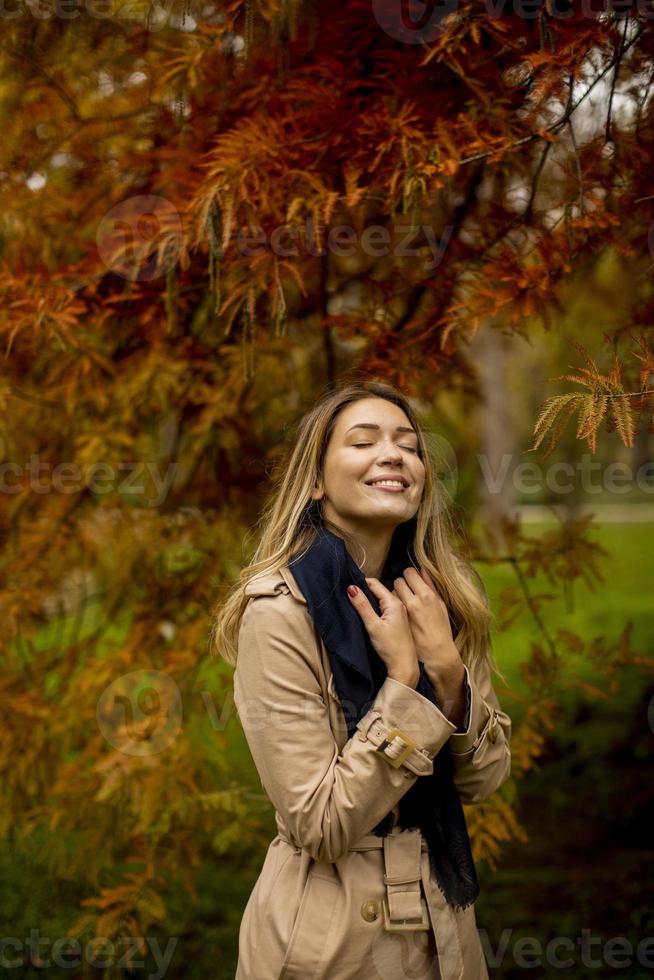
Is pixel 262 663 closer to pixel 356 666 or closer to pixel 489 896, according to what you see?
pixel 356 666

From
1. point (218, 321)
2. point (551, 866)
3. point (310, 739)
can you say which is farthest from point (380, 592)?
point (551, 866)

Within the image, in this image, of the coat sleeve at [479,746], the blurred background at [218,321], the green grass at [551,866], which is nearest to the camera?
the coat sleeve at [479,746]

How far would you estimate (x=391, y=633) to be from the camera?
1828 mm

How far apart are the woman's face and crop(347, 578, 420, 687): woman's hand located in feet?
0.50

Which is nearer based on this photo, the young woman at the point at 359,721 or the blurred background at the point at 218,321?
the young woman at the point at 359,721

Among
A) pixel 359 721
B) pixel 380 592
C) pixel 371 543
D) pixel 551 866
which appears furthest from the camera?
pixel 551 866

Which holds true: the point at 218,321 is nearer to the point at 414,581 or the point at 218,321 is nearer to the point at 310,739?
the point at 414,581

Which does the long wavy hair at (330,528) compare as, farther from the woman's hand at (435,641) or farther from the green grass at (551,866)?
the green grass at (551,866)

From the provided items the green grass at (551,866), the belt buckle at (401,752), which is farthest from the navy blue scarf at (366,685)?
the green grass at (551,866)

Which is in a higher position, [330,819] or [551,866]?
[330,819]

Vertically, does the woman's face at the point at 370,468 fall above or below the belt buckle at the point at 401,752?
above

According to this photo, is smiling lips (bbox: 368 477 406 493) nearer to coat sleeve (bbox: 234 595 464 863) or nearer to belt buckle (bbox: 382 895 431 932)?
coat sleeve (bbox: 234 595 464 863)

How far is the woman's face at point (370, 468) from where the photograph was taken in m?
1.92

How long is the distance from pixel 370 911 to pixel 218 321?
2139 mm
